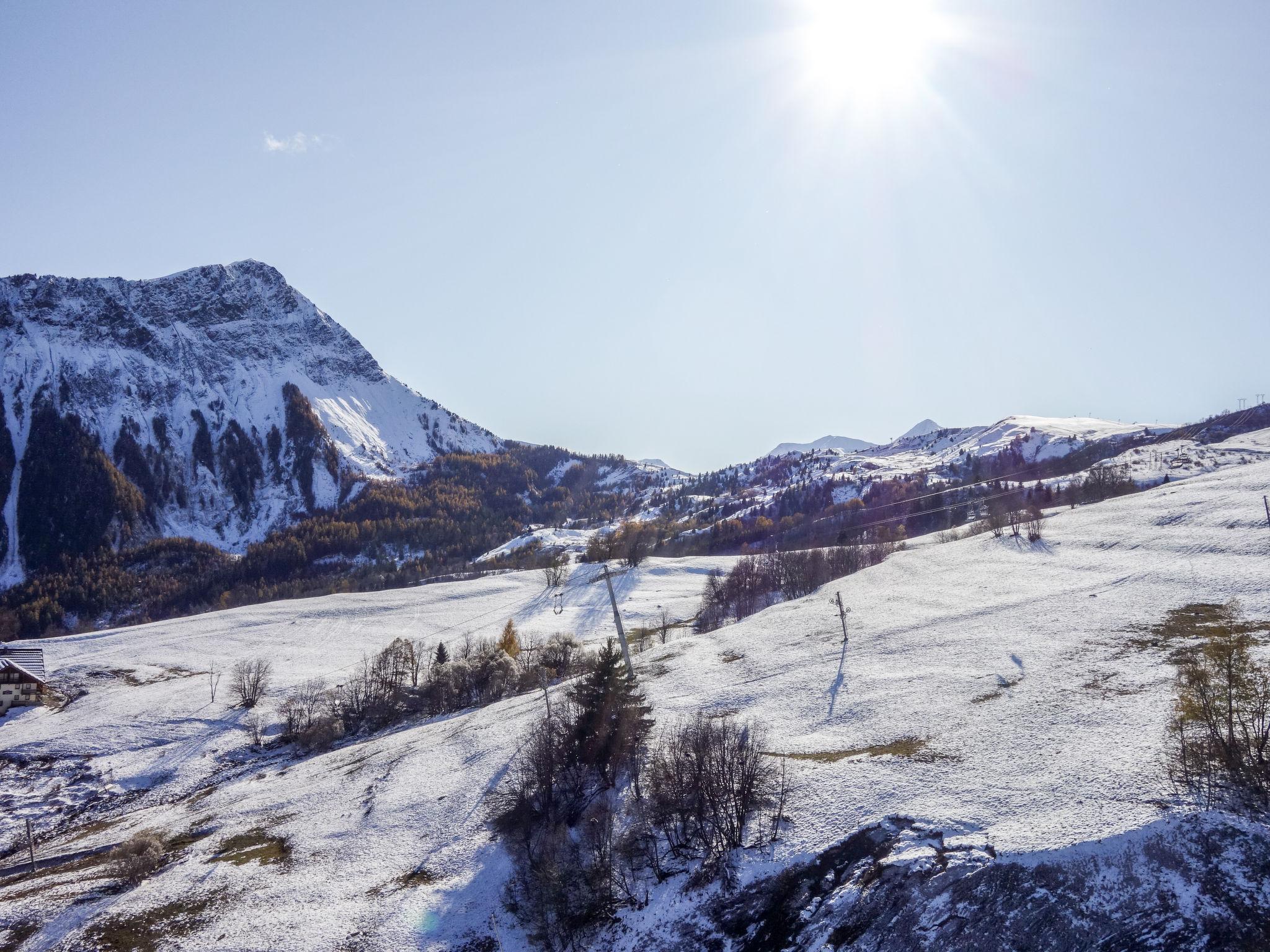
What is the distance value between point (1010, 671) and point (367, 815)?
53766 millimetres

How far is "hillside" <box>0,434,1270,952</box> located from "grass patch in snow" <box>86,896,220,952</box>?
0.19 metres

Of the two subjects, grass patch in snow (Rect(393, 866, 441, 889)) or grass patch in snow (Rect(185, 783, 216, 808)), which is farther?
grass patch in snow (Rect(185, 783, 216, 808))

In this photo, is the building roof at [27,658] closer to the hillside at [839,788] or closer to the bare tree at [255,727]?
the hillside at [839,788]

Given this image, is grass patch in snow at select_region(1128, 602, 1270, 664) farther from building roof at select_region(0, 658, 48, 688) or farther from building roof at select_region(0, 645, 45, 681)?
building roof at select_region(0, 645, 45, 681)

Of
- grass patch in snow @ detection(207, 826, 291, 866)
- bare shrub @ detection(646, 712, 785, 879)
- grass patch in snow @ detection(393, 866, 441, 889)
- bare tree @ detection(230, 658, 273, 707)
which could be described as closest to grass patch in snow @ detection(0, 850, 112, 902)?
grass patch in snow @ detection(207, 826, 291, 866)

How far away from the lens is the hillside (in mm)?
28500

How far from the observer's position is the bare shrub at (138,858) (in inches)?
1919

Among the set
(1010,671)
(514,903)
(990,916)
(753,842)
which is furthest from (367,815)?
(1010,671)

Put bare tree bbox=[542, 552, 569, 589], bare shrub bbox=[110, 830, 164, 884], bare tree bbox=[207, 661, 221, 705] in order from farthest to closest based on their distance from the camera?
1. bare tree bbox=[542, 552, 569, 589]
2. bare tree bbox=[207, 661, 221, 705]
3. bare shrub bbox=[110, 830, 164, 884]

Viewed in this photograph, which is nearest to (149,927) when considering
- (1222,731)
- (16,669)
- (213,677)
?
(1222,731)

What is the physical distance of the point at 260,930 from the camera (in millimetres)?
41250

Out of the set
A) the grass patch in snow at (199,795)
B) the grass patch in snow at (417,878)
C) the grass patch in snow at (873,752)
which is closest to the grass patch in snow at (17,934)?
the grass patch in snow at (199,795)

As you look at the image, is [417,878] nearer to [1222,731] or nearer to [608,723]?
[608,723]

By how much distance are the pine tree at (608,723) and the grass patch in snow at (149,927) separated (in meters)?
27.4
